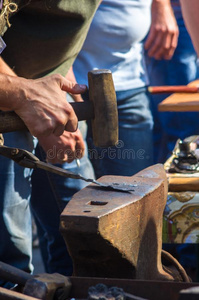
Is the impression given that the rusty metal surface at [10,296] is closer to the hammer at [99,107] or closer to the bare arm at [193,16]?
the hammer at [99,107]

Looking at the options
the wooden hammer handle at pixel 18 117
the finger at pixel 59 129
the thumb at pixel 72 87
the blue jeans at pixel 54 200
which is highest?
the thumb at pixel 72 87

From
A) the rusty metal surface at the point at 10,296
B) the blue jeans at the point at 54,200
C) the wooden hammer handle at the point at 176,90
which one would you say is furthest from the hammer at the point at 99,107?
the wooden hammer handle at the point at 176,90

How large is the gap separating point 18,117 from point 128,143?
152 centimetres

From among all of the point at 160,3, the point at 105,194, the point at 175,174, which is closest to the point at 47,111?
the point at 105,194

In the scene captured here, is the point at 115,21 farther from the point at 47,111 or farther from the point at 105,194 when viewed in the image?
the point at 105,194

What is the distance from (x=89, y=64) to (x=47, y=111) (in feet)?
4.34

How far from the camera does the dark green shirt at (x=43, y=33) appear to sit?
190 cm

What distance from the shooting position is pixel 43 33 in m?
1.96

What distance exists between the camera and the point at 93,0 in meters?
1.97

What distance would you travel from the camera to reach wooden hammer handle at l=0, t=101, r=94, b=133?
151cm

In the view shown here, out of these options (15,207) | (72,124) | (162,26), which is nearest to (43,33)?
(72,124)

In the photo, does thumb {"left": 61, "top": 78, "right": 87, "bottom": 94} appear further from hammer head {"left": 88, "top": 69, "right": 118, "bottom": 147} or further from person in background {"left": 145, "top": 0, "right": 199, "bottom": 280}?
person in background {"left": 145, "top": 0, "right": 199, "bottom": 280}

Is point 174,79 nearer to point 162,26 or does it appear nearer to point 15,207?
point 162,26

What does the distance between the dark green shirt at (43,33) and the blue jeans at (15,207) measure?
287 mm
